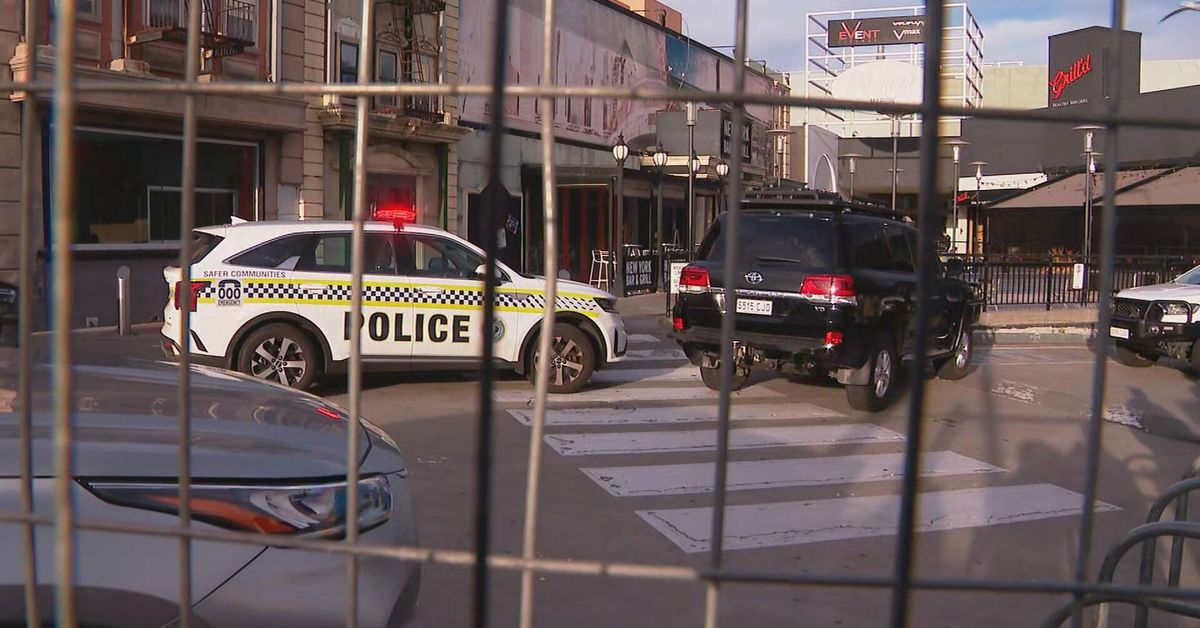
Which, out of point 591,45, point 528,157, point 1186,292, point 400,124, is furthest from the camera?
point 591,45

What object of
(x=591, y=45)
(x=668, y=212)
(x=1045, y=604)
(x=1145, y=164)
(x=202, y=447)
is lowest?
(x=1045, y=604)

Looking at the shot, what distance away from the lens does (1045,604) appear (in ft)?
15.1

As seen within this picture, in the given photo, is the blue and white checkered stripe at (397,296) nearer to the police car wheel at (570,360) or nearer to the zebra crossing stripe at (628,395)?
the police car wheel at (570,360)

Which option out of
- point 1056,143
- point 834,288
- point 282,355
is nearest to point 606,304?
point 834,288

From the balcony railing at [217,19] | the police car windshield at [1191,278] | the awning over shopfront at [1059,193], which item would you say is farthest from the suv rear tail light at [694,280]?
the awning over shopfront at [1059,193]

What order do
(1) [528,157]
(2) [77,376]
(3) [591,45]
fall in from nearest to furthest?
(2) [77,376], (1) [528,157], (3) [591,45]

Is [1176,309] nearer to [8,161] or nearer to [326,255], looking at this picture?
[326,255]

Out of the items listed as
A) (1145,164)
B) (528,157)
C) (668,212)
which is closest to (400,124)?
(528,157)

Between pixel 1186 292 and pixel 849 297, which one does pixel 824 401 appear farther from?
pixel 1186 292

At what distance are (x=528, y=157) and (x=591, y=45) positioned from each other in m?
4.65

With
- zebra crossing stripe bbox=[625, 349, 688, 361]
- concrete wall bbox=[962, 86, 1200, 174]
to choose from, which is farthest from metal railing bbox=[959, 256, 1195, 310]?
concrete wall bbox=[962, 86, 1200, 174]

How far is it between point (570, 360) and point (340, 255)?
2573 millimetres

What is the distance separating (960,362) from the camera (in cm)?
1183

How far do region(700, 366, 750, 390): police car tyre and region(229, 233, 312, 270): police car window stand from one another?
4336 mm
